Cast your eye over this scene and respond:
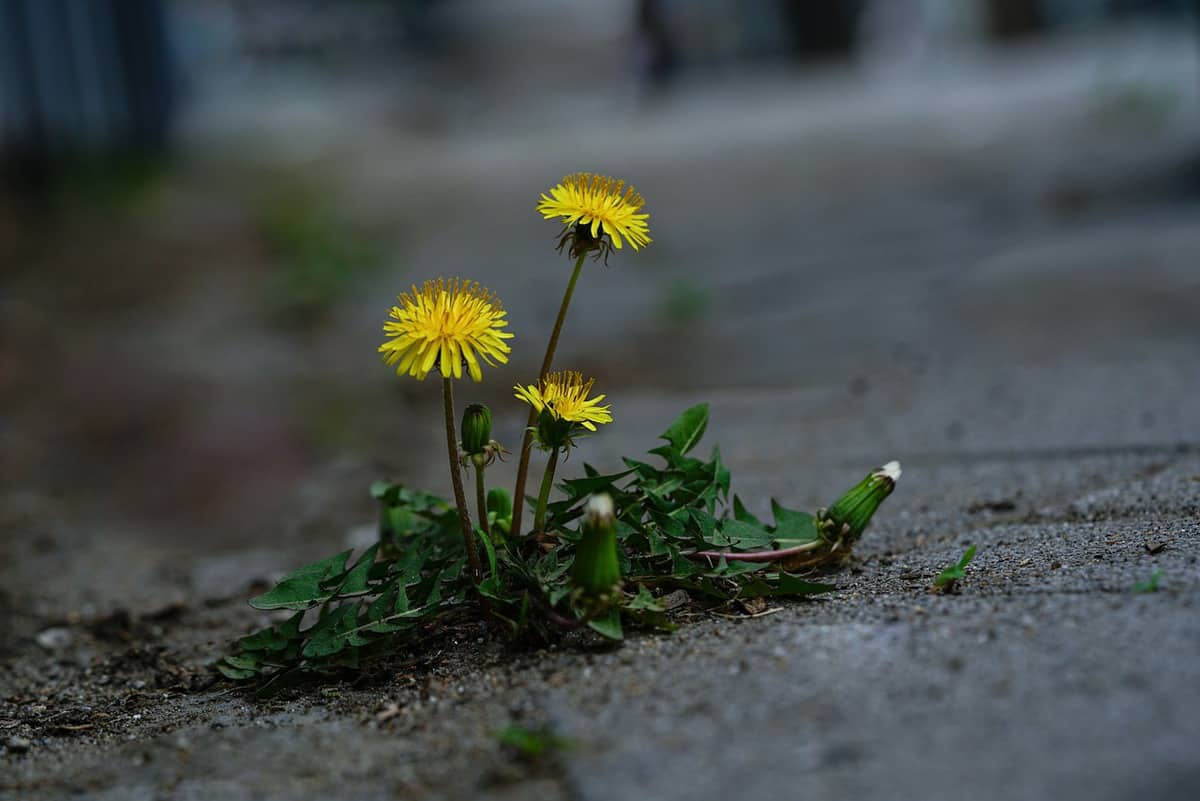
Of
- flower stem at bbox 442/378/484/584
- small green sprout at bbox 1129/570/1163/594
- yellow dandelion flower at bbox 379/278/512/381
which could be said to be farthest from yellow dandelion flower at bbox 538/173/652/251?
small green sprout at bbox 1129/570/1163/594

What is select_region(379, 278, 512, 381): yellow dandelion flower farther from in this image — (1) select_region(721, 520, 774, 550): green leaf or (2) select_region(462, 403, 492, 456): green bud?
(1) select_region(721, 520, 774, 550): green leaf

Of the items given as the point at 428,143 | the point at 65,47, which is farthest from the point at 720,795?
the point at 428,143

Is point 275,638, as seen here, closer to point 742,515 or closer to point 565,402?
point 565,402

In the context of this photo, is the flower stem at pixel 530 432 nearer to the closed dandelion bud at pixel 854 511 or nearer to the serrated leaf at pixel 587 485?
the serrated leaf at pixel 587 485

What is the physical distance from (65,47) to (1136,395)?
312 inches

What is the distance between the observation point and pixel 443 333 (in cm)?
163

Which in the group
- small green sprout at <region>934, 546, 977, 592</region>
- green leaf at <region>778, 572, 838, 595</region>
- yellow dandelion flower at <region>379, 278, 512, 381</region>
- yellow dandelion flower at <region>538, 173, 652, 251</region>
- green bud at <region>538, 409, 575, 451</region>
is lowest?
small green sprout at <region>934, 546, 977, 592</region>

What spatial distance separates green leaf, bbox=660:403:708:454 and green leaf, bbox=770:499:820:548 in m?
0.17

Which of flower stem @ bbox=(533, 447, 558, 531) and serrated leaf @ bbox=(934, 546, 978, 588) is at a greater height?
flower stem @ bbox=(533, 447, 558, 531)

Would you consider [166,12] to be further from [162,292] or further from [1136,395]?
[1136,395]

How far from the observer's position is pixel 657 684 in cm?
146

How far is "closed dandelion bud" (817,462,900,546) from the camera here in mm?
1882

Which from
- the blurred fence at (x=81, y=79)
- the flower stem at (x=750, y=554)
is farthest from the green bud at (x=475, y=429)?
the blurred fence at (x=81, y=79)

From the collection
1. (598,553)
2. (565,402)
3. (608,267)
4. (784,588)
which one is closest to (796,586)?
(784,588)
